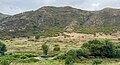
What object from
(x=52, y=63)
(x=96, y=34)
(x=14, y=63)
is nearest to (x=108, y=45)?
(x=52, y=63)

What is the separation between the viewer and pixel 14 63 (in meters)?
86.1

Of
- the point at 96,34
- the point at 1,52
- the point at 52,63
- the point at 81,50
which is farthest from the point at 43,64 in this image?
the point at 96,34

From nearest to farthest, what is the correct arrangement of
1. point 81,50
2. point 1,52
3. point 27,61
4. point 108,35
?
point 27,61
point 81,50
point 1,52
point 108,35

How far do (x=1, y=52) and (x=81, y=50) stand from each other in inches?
1294

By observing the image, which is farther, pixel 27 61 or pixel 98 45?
pixel 98 45

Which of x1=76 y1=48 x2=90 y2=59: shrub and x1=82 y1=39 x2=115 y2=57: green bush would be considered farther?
x1=82 y1=39 x2=115 y2=57: green bush

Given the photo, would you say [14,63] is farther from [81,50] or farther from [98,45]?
[98,45]

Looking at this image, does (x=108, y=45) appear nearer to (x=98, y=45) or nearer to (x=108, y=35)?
(x=98, y=45)

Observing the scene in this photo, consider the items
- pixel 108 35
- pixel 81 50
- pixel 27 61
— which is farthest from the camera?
pixel 108 35

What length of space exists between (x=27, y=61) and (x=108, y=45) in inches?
1119

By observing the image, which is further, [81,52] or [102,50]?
[102,50]

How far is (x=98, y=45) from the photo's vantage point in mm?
101250

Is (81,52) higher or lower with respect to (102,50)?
higher

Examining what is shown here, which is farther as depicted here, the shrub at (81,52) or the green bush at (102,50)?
the green bush at (102,50)
